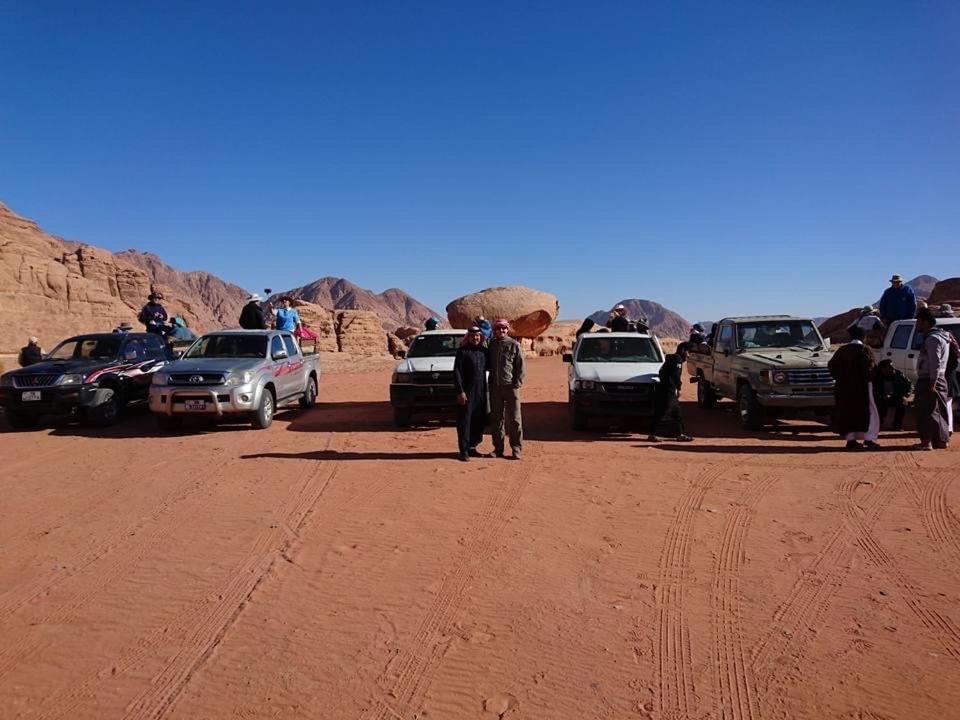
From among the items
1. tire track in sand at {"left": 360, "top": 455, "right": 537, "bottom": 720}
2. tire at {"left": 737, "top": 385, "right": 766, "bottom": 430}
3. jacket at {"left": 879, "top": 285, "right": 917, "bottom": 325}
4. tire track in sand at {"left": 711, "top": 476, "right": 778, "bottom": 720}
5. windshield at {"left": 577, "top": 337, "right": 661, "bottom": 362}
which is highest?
jacket at {"left": 879, "top": 285, "right": 917, "bottom": 325}

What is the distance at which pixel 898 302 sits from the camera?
13.7 m

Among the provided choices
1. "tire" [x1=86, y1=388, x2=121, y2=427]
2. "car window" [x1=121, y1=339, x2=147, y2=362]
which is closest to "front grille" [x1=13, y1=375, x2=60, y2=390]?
"tire" [x1=86, y1=388, x2=121, y2=427]

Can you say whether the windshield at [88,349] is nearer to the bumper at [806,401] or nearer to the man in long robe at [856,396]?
the bumper at [806,401]

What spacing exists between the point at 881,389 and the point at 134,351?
12.7 meters

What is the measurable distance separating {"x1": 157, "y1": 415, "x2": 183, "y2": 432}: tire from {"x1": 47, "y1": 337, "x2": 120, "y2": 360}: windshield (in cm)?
207

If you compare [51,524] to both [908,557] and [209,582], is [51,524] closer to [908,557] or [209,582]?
[209,582]

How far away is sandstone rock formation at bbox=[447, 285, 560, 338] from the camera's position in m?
36.1

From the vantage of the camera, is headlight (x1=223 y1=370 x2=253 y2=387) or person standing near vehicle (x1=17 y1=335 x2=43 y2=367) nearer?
headlight (x1=223 y1=370 x2=253 y2=387)

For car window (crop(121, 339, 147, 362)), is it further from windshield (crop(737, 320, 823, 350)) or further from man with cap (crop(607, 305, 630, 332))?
windshield (crop(737, 320, 823, 350))

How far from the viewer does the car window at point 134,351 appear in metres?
12.6

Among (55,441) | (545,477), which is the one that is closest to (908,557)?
(545,477)

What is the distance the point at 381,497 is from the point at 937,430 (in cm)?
770

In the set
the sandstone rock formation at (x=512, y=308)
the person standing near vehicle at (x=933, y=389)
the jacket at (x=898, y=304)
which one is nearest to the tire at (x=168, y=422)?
the person standing near vehicle at (x=933, y=389)

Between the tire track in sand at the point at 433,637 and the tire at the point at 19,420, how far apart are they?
9.48 metres
